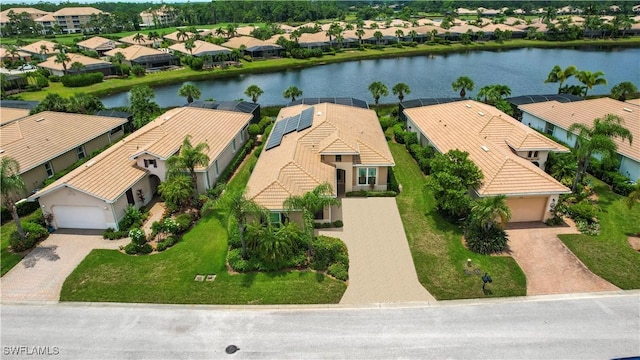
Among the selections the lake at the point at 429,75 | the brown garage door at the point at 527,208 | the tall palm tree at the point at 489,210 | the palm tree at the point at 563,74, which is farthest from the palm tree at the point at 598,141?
the lake at the point at 429,75

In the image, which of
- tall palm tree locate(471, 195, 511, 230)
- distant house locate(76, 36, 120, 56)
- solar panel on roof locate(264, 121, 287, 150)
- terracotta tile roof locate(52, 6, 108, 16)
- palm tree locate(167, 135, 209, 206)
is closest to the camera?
tall palm tree locate(471, 195, 511, 230)

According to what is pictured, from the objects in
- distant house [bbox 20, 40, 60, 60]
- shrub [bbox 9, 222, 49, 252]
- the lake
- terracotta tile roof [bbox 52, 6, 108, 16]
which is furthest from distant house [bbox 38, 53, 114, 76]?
terracotta tile roof [bbox 52, 6, 108, 16]

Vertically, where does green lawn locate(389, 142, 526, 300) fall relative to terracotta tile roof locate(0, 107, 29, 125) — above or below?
below

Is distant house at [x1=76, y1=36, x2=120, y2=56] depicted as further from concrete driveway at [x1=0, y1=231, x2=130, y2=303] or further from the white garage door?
concrete driveway at [x1=0, y1=231, x2=130, y2=303]

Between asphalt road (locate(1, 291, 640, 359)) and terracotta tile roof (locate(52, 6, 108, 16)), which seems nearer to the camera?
asphalt road (locate(1, 291, 640, 359))

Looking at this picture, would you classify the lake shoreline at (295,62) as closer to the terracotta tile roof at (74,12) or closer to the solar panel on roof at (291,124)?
the solar panel on roof at (291,124)

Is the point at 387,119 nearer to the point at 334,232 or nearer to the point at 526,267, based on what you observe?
the point at 334,232

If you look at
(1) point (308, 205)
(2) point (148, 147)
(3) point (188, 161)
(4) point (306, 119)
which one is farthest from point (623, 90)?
(2) point (148, 147)
